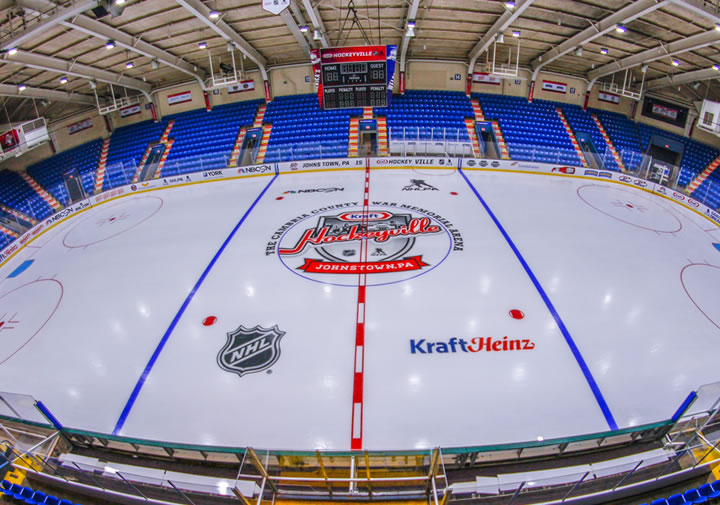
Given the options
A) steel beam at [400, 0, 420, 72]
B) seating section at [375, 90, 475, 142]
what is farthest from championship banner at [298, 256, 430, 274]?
seating section at [375, 90, 475, 142]

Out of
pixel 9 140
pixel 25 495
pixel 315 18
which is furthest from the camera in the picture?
pixel 9 140

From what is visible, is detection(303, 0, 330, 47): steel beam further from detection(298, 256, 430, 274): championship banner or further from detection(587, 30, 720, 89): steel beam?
detection(587, 30, 720, 89): steel beam

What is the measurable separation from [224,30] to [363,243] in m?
11.2

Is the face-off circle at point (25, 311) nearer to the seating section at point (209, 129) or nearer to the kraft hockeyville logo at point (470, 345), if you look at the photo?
the kraft hockeyville logo at point (470, 345)

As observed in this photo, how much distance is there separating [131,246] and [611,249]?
38.4ft

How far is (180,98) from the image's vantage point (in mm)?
20453

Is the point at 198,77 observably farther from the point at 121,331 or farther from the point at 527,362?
the point at 527,362

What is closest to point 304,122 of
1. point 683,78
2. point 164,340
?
point 164,340

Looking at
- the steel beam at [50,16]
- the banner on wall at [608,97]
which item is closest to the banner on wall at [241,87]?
the steel beam at [50,16]

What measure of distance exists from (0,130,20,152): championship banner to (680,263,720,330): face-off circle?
24.1m

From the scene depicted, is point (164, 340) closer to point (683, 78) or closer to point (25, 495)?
point (25, 495)

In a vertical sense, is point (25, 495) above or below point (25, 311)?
below

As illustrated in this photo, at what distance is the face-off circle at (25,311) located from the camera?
251 inches

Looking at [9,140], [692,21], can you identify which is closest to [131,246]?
[9,140]
